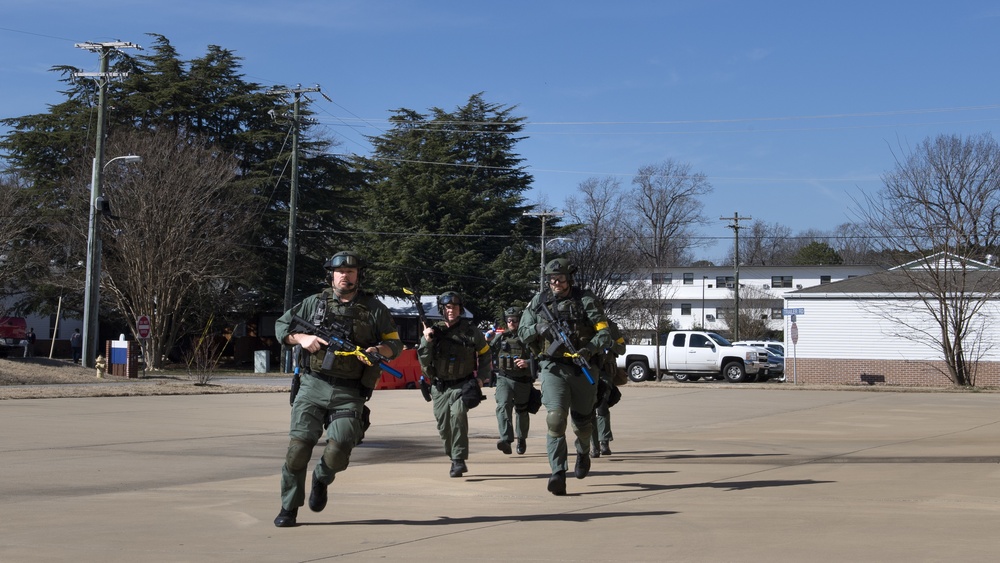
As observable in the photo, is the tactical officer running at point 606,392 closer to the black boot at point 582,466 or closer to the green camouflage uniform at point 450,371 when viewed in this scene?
the black boot at point 582,466

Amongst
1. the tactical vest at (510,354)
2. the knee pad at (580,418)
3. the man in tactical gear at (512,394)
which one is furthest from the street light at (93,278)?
the knee pad at (580,418)

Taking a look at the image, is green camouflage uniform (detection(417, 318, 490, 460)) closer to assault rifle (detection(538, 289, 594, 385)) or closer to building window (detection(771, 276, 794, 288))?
assault rifle (detection(538, 289, 594, 385))

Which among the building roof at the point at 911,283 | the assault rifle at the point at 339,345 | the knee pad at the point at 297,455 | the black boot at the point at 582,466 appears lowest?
the black boot at the point at 582,466

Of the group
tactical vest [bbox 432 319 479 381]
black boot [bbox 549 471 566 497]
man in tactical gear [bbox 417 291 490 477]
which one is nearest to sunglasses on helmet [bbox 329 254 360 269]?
black boot [bbox 549 471 566 497]

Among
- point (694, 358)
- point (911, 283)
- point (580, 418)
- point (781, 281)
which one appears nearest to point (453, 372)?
point (580, 418)

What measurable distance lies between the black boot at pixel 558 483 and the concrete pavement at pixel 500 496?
7 centimetres

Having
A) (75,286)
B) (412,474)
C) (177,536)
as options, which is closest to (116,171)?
(75,286)

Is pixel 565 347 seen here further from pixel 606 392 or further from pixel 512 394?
pixel 512 394

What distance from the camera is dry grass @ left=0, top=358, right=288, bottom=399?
889 inches

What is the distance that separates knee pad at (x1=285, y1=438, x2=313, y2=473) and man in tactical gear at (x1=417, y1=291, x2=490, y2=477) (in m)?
3.23

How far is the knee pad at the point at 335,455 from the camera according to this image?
23.3 ft

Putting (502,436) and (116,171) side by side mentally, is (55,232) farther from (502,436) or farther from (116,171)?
(502,436)

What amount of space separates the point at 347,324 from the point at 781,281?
86.0m

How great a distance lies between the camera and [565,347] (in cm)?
893
